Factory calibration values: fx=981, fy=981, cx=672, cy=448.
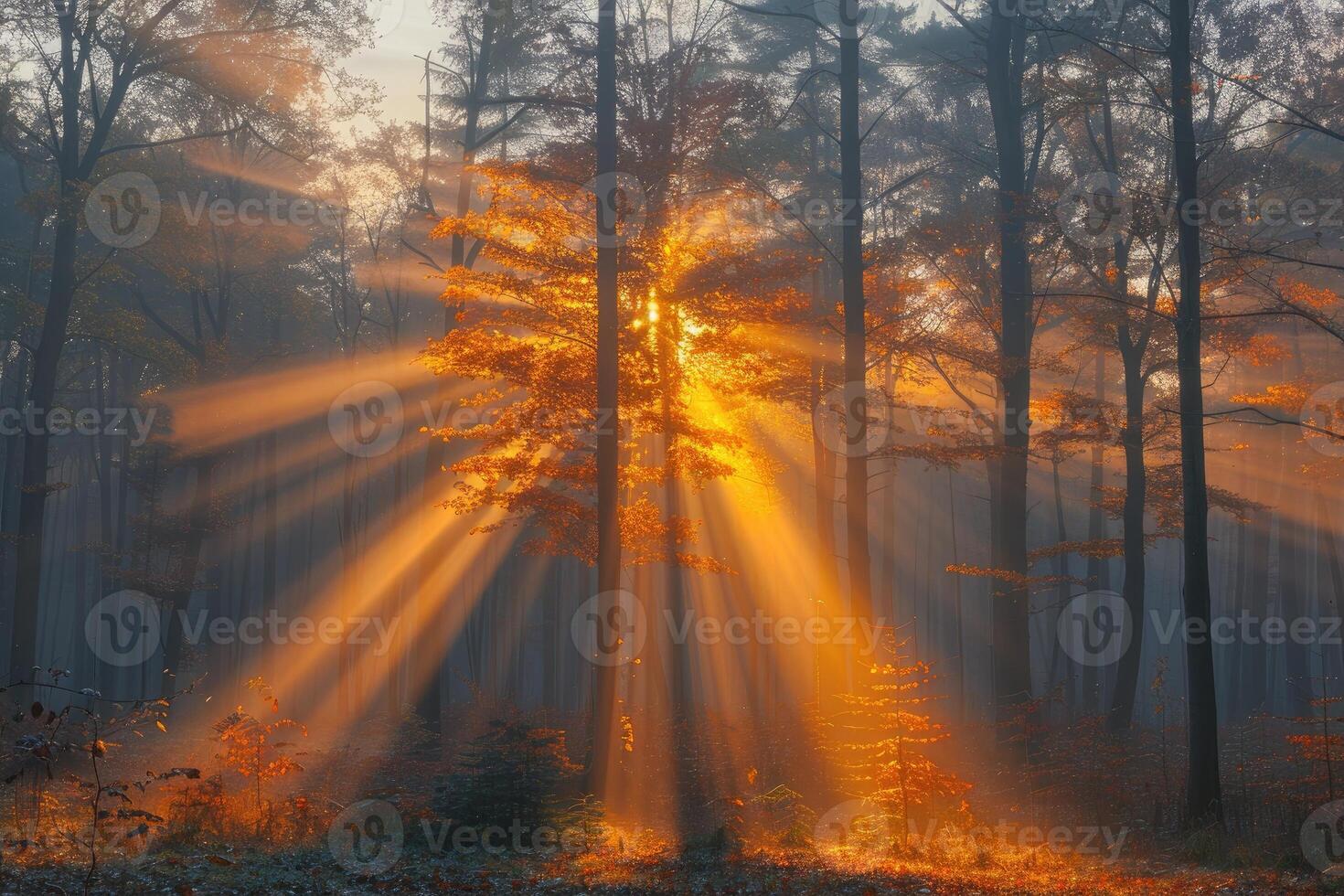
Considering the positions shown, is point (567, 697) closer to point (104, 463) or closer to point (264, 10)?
point (104, 463)

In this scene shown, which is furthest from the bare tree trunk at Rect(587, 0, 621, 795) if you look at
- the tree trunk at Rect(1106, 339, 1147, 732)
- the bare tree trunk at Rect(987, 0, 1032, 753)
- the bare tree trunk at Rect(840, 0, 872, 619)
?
the tree trunk at Rect(1106, 339, 1147, 732)

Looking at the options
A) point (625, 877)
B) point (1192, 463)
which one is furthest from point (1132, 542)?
point (625, 877)

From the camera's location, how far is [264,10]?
17.1 metres

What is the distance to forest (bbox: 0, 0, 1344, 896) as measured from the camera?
1037 cm

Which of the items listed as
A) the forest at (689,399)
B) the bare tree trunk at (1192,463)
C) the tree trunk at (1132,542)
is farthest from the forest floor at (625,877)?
the tree trunk at (1132,542)

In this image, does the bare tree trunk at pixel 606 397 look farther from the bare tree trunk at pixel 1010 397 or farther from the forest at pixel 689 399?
the bare tree trunk at pixel 1010 397

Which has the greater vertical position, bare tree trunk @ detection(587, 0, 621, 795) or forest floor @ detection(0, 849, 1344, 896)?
bare tree trunk @ detection(587, 0, 621, 795)

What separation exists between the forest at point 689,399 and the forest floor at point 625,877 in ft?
0.22

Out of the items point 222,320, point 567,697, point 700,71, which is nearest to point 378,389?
point 222,320

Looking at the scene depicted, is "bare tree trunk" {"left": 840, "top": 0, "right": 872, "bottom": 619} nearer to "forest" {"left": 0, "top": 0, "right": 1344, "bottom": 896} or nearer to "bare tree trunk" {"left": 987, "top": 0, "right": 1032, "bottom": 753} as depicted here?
"forest" {"left": 0, "top": 0, "right": 1344, "bottom": 896}

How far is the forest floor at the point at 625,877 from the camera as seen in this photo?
7.36 m

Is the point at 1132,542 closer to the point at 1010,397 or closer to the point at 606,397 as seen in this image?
the point at 1010,397

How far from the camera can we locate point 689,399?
58.5ft

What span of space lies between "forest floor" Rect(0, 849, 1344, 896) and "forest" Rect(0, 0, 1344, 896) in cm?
7
